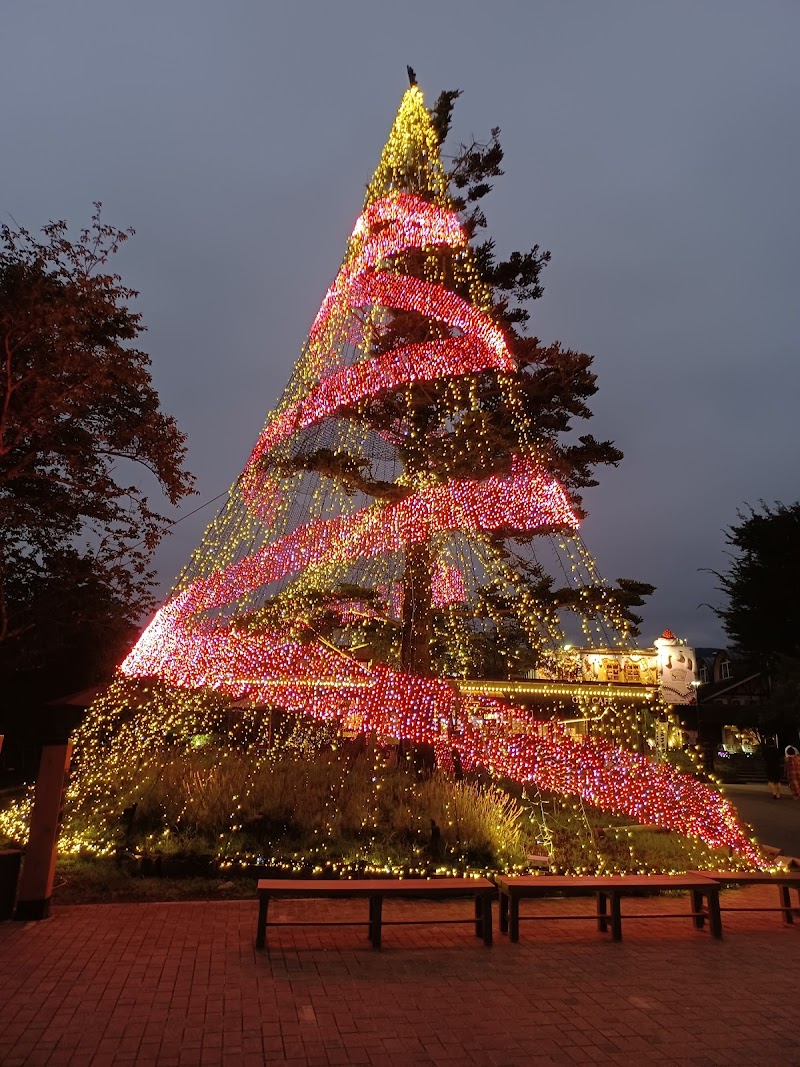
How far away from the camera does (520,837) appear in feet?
26.7

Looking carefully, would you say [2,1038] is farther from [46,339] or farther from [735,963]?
[46,339]

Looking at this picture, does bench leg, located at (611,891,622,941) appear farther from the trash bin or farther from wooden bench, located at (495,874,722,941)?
the trash bin

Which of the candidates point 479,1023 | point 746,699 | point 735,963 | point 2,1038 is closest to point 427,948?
point 479,1023

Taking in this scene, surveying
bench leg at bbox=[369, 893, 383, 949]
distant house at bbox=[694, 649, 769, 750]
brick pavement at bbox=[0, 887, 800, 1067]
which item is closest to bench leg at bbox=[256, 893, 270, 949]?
brick pavement at bbox=[0, 887, 800, 1067]

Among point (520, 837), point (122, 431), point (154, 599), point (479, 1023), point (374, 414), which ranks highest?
point (374, 414)

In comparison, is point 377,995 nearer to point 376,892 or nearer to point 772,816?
point 376,892

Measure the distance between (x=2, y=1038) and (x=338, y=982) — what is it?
192 cm

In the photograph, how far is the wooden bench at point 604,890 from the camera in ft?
18.2

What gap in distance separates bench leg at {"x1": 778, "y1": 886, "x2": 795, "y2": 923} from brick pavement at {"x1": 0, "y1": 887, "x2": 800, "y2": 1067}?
1.86 feet

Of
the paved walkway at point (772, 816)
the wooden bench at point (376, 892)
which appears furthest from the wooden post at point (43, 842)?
the paved walkway at point (772, 816)

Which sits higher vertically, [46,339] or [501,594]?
[46,339]

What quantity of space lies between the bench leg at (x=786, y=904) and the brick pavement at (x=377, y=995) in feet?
Result: 1.86

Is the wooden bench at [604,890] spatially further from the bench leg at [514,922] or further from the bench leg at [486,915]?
the bench leg at [486,915]

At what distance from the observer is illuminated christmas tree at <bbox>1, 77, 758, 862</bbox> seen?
9742 mm
